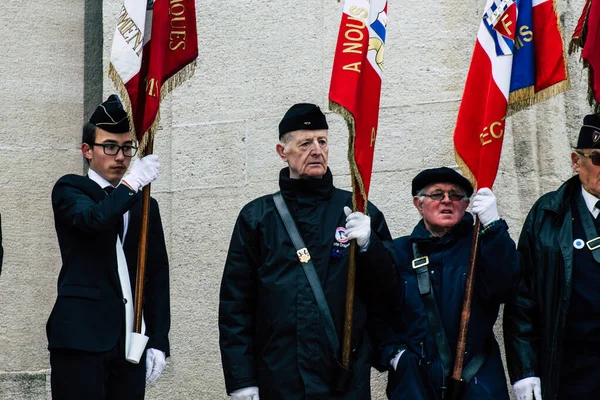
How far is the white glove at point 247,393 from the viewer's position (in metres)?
6.78

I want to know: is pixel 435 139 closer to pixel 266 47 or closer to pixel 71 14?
pixel 266 47

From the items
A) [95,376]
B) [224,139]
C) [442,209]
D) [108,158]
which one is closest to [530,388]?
[442,209]

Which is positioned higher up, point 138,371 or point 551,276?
point 551,276

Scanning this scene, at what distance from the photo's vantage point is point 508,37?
7.16 meters

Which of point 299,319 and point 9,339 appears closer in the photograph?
point 299,319

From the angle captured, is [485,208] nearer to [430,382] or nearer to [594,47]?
[430,382]

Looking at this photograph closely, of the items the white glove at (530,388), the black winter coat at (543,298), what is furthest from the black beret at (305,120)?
the white glove at (530,388)

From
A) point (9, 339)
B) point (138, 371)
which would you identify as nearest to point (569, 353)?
point (138, 371)

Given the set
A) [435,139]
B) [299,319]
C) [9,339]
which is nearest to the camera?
[299,319]

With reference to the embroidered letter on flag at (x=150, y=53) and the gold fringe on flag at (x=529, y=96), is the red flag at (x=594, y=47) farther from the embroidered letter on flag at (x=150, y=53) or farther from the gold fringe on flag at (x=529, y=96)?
the embroidered letter on flag at (x=150, y=53)

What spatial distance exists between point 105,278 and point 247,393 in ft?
2.96

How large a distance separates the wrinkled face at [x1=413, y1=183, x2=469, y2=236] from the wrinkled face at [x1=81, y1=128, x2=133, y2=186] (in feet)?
5.10

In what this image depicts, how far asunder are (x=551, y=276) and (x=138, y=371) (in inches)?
82.4

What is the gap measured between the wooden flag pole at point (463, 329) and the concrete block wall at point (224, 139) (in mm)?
1280
